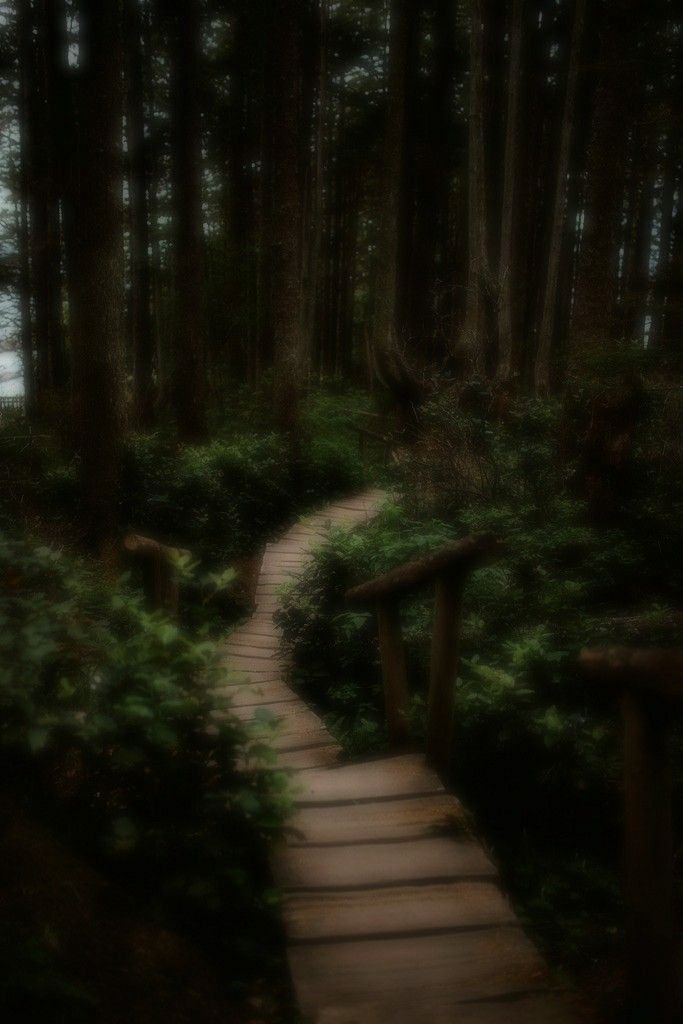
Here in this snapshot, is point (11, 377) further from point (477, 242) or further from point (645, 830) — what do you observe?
point (645, 830)

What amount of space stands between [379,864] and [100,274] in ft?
27.0

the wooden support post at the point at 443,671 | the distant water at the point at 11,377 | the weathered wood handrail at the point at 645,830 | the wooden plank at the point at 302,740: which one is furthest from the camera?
the distant water at the point at 11,377

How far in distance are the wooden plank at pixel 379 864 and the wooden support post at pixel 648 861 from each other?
36.3 inches

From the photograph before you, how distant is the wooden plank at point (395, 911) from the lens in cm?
256

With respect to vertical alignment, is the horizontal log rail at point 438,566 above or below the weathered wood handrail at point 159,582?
above

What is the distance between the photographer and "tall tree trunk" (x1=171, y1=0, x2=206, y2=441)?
42.7 ft

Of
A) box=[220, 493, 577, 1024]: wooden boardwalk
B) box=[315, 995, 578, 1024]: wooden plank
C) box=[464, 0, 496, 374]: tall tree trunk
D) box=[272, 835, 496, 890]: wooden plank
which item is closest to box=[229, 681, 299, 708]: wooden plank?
Answer: box=[220, 493, 577, 1024]: wooden boardwalk

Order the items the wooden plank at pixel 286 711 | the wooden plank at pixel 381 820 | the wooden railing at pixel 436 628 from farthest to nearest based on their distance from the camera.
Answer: the wooden plank at pixel 286 711 → the wooden railing at pixel 436 628 → the wooden plank at pixel 381 820

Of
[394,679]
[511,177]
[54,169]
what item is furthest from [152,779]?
[511,177]

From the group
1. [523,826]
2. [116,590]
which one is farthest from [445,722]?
[116,590]

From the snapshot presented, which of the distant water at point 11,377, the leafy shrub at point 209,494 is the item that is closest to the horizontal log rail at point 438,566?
the leafy shrub at point 209,494

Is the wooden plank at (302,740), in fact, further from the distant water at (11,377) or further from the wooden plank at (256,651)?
the distant water at (11,377)

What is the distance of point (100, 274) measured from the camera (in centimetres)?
857

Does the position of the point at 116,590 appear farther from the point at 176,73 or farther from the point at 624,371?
the point at 176,73
